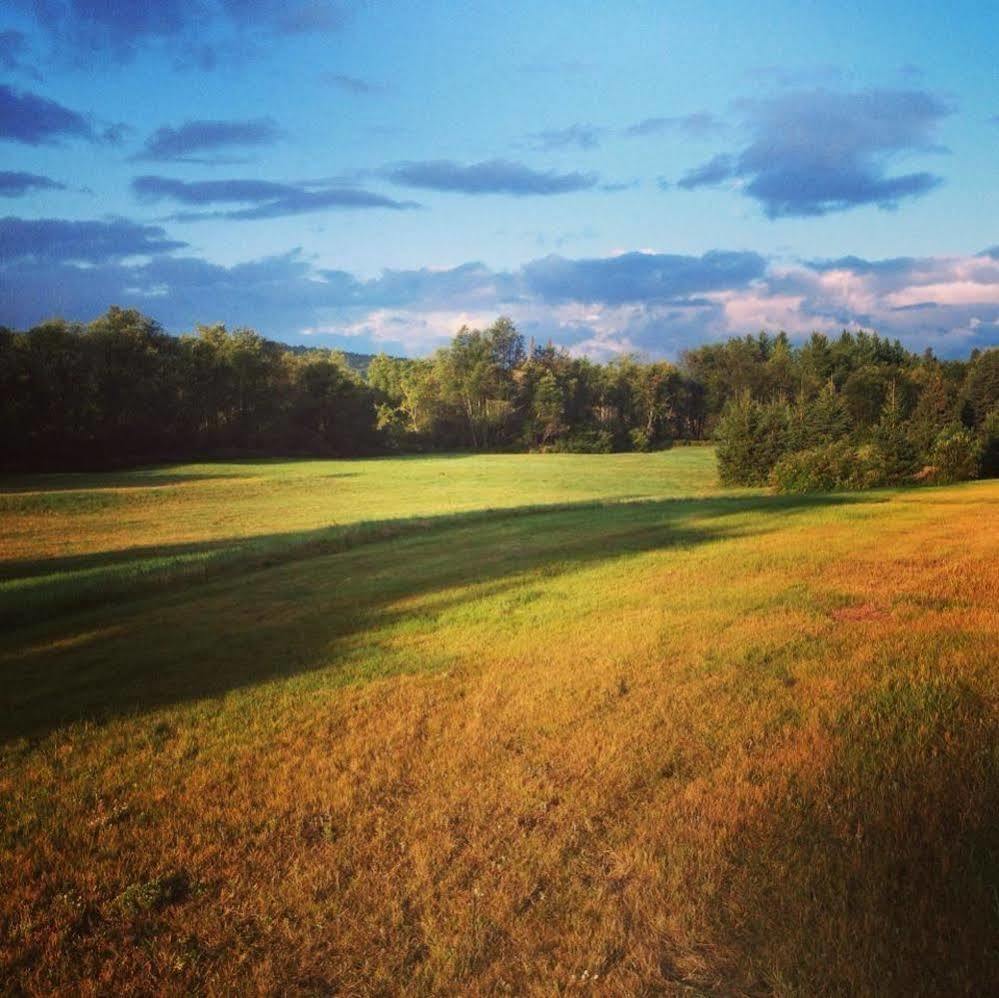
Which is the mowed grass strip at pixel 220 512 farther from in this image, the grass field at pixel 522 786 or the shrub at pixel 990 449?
the shrub at pixel 990 449

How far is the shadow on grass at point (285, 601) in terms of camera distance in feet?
29.8

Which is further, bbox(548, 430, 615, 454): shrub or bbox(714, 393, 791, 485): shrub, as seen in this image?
bbox(548, 430, 615, 454): shrub

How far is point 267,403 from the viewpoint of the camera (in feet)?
265

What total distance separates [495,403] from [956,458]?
258 feet

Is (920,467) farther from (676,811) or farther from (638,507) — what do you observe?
(676,811)

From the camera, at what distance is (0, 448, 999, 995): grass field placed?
394cm

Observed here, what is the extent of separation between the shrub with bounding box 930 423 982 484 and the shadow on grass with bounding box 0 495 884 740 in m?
21.0

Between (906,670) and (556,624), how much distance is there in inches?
183

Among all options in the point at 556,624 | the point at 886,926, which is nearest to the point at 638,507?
the point at 556,624

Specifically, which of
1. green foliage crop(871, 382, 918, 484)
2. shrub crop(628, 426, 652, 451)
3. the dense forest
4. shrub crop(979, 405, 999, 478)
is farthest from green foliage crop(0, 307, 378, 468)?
shrub crop(979, 405, 999, 478)

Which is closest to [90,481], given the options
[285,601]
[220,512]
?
[220,512]

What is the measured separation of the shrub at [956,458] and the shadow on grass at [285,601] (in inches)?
826

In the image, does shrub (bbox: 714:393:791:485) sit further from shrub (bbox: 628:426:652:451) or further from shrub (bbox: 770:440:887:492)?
shrub (bbox: 628:426:652:451)

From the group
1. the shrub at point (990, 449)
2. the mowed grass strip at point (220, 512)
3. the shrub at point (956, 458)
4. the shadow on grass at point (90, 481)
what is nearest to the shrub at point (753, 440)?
the mowed grass strip at point (220, 512)
